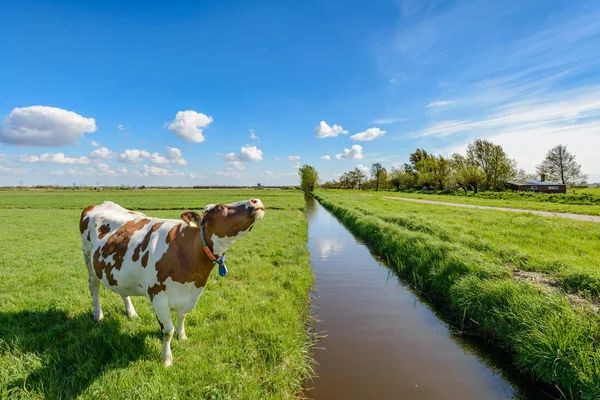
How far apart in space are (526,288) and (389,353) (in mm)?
3267

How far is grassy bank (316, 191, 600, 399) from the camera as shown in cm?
430

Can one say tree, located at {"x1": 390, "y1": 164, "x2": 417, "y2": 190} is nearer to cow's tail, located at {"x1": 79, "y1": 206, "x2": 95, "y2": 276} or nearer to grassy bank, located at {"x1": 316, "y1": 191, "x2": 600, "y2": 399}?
grassy bank, located at {"x1": 316, "y1": 191, "x2": 600, "y2": 399}

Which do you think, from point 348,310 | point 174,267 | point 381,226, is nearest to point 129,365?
point 174,267

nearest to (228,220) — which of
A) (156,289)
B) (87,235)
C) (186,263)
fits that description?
(186,263)

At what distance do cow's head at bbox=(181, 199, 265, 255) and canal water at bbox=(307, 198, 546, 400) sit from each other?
2.93 m

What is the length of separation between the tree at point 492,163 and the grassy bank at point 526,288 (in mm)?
55688

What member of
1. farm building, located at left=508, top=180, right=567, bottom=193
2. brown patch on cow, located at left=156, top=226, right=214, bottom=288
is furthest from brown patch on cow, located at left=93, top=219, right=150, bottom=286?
farm building, located at left=508, top=180, right=567, bottom=193

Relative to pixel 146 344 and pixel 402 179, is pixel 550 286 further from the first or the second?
pixel 402 179

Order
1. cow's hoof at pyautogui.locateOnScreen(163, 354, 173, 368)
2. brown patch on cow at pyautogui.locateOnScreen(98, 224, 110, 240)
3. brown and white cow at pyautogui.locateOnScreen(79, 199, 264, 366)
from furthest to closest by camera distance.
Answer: brown patch on cow at pyautogui.locateOnScreen(98, 224, 110, 240) < cow's hoof at pyautogui.locateOnScreen(163, 354, 173, 368) < brown and white cow at pyautogui.locateOnScreen(79, 199, 264, 366)

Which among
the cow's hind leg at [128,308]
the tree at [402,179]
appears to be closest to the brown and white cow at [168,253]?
the cow's hind leg at [128,308]

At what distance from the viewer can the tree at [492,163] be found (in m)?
60.0

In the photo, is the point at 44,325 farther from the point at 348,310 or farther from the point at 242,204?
the point at 348,310

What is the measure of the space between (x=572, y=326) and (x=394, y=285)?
16.5ft

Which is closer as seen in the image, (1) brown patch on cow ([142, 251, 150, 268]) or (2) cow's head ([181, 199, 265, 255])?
(2) cow's head ([181, 199, 265, 255])
